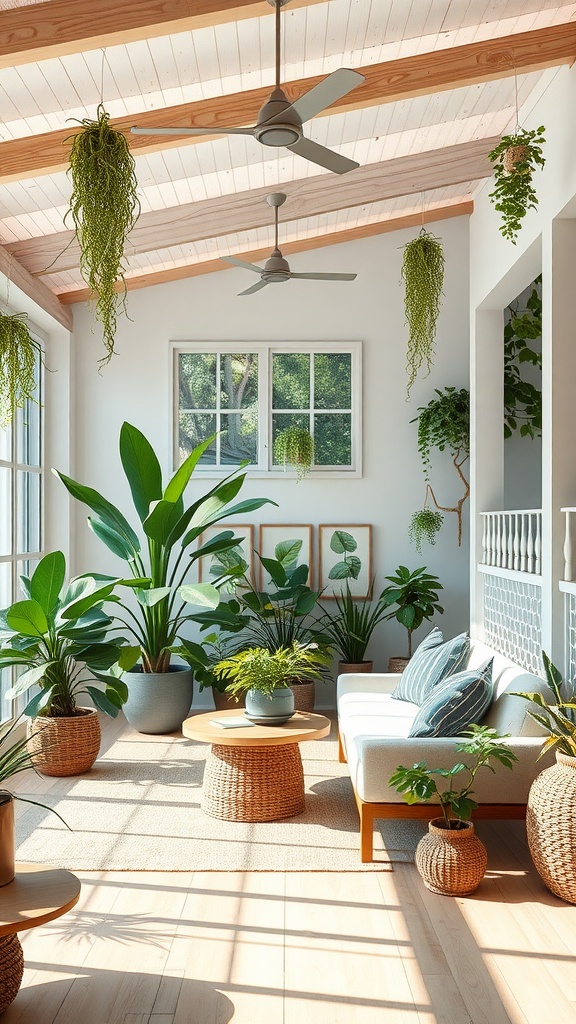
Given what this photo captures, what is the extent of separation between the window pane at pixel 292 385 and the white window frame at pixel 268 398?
53 mm

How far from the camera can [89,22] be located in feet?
10.8

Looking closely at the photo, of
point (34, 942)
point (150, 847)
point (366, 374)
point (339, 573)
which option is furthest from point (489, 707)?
point (366, 374)

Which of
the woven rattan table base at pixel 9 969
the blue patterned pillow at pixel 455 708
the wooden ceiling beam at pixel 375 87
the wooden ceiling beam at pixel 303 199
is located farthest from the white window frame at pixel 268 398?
the woven rattan table base at pixel 9 969

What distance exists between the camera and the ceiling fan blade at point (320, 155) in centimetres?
331

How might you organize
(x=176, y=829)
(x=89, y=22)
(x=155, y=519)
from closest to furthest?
1. (x=89, y=22)
2. (x=176, y=829)
3. (x=155, y=519)

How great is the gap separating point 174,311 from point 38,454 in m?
1.60

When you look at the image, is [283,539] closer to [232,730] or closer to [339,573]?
[339,573]

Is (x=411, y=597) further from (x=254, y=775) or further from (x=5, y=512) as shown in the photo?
(x=5, y=512)

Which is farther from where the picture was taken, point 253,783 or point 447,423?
point 447,423

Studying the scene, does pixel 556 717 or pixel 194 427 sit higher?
pixel 194 427

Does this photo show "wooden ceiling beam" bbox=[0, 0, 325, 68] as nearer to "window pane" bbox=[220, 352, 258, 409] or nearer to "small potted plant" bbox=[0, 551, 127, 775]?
"small potted plant" bbox=[0, 551, 127, 775]

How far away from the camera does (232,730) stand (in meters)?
4.38

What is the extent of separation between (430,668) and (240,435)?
3119mm

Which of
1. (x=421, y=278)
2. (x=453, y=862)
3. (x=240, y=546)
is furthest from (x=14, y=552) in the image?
(x=453, y=862)
